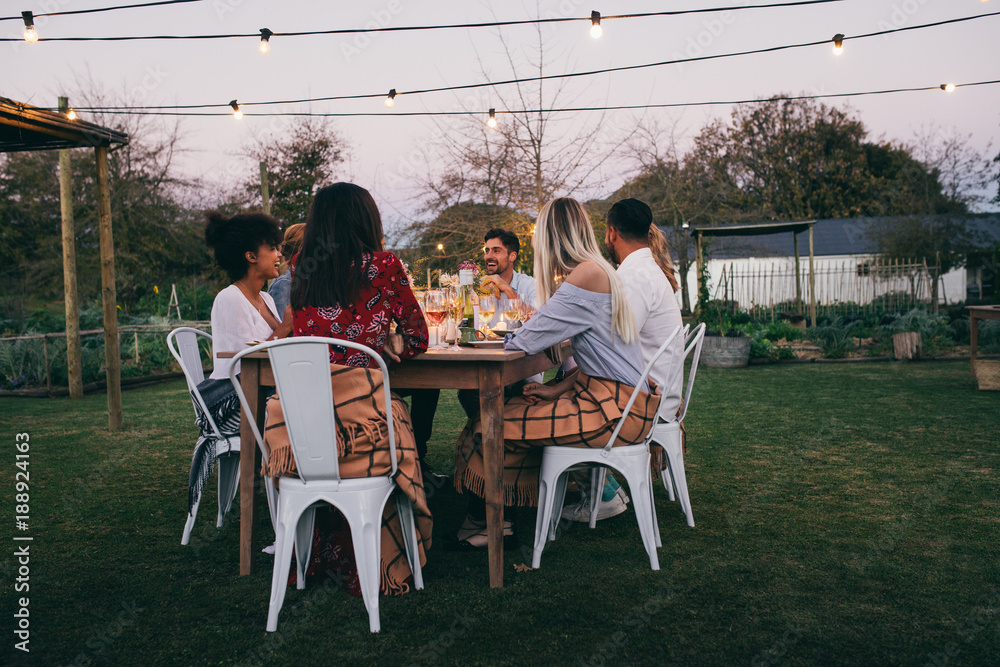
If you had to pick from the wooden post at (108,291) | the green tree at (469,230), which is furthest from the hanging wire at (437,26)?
the green tree at (469,230)

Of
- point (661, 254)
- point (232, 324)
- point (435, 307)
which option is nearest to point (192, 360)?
point (232, 324)

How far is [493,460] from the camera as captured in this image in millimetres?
2480

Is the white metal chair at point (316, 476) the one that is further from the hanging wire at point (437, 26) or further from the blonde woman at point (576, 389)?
the hanging wire at point (437, 26)

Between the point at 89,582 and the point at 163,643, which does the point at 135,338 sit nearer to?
the point at 89,582

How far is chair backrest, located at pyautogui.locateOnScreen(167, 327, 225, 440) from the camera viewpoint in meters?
2.83

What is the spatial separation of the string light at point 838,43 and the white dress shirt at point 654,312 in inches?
217

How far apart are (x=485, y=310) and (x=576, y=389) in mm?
853

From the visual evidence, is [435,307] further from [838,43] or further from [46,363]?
[46,363]

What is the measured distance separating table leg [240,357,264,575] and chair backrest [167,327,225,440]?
325 mm

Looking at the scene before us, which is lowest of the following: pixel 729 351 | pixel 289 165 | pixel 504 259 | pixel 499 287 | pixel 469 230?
pixel 729 351

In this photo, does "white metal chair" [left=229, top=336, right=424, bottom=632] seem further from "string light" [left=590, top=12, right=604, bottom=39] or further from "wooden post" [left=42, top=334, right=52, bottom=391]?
"wooden post" [left=42, top=334, right=52, bottom=391]

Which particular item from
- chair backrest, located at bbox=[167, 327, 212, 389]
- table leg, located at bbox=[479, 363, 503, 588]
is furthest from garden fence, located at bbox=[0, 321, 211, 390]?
table leg, located at bbox=[479, 363, 503, 588]

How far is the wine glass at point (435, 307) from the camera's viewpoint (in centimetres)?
287

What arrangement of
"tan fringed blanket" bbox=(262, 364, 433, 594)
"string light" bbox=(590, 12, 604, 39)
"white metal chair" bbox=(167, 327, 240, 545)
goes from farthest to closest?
"string light" bbox=(590, 12, 604, 39) → "white metal chair" bbox=(167, 327, 240, 545) → "tan fringed blanket" bbox=(262, 364, 433, 594)
